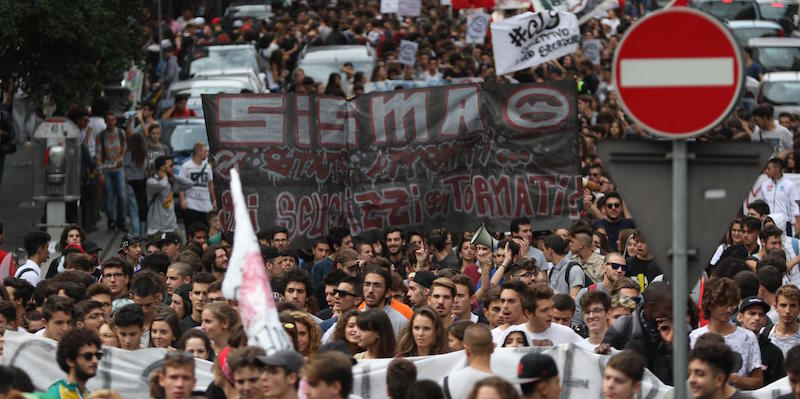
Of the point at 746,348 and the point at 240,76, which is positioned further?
the point at 240,76

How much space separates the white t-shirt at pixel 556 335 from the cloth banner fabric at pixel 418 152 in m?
4.47

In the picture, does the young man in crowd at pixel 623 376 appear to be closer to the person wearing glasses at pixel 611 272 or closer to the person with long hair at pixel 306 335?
the person with long hair at pixel 306 335

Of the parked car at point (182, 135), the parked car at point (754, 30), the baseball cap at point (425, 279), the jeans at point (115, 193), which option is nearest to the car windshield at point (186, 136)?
the parked car at point (182, 135)

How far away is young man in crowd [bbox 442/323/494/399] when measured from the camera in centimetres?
843

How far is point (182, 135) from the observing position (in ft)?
77.2

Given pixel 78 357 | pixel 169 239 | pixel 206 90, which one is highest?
pixel 78 357

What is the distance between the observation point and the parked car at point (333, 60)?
30.6 m

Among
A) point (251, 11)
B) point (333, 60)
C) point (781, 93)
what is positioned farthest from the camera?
point (251, 11)

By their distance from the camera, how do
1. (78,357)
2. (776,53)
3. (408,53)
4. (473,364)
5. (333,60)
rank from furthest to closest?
(776,53) < (333,60) < (408,53) < (78,357) < (473,364)

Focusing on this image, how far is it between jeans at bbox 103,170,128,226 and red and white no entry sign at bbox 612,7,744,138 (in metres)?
16.1

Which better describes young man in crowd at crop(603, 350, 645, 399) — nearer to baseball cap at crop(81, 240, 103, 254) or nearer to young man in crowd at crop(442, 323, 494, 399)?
young man in crowd at crop(442, 323, 494, 399)

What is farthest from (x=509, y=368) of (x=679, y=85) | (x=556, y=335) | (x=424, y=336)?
(x=679, y=85)

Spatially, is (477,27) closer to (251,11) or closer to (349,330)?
(251,11)

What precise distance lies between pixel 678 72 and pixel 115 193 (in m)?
16.5
